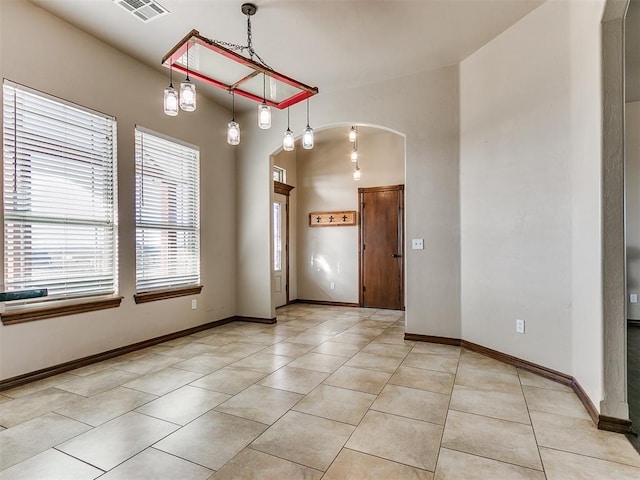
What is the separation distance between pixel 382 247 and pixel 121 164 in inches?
176

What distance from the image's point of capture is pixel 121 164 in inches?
145

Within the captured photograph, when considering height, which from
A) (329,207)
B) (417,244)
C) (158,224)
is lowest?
(417,244)

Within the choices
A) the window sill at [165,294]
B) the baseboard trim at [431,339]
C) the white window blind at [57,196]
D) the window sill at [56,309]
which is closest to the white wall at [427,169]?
the baseboard trim at [431,339]

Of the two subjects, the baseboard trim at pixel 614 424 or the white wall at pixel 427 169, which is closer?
the baseboard trim at pixel 614 424

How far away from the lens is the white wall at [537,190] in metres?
2.44

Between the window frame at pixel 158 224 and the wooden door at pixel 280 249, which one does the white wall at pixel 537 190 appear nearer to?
the window frame at pixel 158 224

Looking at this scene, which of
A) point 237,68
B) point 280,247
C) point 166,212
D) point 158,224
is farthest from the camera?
point 280,247

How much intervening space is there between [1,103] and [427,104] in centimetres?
419

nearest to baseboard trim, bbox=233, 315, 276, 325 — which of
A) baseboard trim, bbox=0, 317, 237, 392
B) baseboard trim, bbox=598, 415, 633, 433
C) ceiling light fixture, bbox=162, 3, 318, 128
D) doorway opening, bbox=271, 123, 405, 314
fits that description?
baseboard trim, bbox=0, 317, 237, 392

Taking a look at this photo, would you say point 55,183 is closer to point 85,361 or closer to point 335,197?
point 85,361

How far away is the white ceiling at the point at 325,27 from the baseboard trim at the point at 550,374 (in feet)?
10.6

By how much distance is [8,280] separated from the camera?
2.81 meters

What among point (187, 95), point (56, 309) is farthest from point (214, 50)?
point (56, 309)

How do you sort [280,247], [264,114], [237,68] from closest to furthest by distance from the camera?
[264,114] < [237,68] < [280,247]
